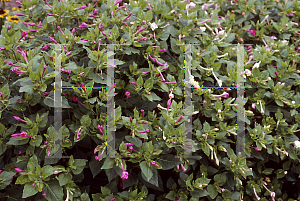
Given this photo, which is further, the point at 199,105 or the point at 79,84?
the point at 199,105

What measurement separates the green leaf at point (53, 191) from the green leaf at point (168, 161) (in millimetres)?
625

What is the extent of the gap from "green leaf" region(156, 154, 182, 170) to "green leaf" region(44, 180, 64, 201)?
0.63 m

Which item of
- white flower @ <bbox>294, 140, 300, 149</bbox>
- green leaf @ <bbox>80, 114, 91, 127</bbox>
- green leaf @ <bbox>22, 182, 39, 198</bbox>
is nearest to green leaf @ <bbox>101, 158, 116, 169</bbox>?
green leaf @ <bbox>80, 114, 91, 127</bbox>

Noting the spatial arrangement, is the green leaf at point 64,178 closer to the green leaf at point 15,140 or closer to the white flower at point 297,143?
the green leaf at point 15,140

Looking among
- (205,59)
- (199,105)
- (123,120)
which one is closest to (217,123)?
(199,105)

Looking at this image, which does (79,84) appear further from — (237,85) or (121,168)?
(237,85)

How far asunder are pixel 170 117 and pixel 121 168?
435 mm

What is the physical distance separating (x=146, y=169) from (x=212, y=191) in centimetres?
63

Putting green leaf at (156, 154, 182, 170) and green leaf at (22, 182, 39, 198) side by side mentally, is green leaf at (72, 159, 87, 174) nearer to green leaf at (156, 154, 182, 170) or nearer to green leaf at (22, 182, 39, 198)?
green leaf at (22, 182, 39, 198)

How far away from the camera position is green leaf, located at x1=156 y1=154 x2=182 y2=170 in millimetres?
1747

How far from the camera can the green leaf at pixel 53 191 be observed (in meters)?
1.57

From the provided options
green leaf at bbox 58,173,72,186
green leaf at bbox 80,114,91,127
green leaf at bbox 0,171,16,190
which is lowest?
green leaf at bbox 0,171,16,190

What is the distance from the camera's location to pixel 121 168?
1.64m

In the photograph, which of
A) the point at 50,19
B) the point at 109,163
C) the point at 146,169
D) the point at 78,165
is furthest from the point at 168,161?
the point at 50,19
